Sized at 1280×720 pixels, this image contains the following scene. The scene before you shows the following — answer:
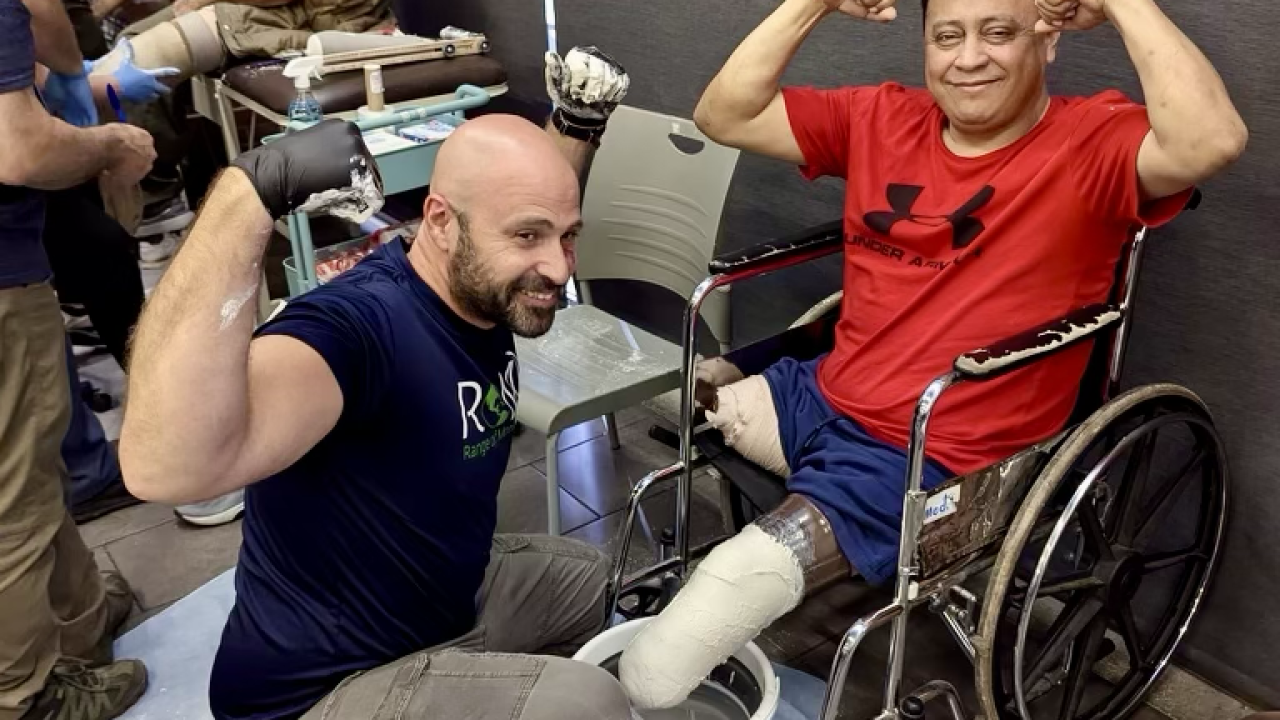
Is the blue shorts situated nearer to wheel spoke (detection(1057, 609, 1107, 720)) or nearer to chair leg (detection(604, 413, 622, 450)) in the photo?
wheel spoke (detection(1057, 609, 1107, 720))

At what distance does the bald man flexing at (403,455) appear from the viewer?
46.4 inches

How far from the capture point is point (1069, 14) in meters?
1.50

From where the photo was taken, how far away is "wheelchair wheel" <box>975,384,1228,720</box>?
1491mm

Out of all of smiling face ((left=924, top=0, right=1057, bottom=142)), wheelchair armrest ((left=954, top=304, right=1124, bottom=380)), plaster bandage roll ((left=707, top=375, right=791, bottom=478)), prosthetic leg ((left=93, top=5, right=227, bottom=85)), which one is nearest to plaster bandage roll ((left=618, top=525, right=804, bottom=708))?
plaster bandage roll ((left=707, top=375, right=791, bottom=478))

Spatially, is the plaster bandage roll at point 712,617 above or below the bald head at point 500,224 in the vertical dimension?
below

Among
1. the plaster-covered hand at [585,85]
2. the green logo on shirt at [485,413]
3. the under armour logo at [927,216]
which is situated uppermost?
the plaster-covered hand at [585,85]

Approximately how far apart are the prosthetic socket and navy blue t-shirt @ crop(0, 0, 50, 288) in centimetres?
119

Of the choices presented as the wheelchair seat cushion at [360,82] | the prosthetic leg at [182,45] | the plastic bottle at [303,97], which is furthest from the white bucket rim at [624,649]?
the prosthetic leg at [182,45]

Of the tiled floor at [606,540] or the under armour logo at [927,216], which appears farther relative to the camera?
the tiled floor at [606,540]

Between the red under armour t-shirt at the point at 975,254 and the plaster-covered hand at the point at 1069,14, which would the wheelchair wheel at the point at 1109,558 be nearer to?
the red under armour t-shirt at the point at 975,254

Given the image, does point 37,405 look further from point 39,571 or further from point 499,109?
point 499,109

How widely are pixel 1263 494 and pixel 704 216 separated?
112 centimetres

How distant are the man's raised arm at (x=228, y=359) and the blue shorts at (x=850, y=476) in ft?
2.55

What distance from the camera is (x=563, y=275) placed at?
4.48 feet
